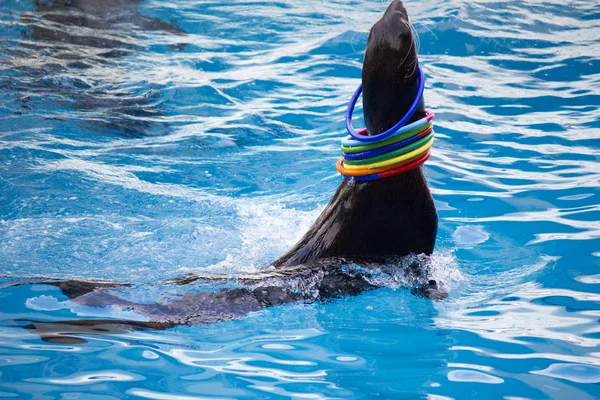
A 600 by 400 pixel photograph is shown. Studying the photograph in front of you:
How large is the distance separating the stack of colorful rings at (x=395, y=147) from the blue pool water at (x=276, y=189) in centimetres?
69

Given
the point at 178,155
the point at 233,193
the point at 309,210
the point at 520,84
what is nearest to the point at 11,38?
the point at 178,155

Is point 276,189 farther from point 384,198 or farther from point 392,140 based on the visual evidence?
point 392,140

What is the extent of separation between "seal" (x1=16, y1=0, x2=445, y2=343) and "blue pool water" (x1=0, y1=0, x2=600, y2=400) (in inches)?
3.5

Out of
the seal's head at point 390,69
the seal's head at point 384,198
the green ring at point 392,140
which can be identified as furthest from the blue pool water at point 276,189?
the seal's head at point 390,69

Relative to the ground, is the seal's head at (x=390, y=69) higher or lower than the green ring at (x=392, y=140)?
higher

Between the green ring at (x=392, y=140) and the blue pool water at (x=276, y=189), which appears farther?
the green ring at (x=392, y=140)

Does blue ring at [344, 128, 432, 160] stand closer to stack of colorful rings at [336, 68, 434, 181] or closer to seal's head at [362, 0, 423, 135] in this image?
stack of colorful rings at [336, 68, 434, 181]

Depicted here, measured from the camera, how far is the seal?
11.2ft

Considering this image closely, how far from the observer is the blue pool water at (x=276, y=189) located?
3.03 meters

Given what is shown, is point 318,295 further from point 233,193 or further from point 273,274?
point 233,193

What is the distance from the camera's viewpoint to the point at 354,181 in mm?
3729

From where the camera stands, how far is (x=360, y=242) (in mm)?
3748

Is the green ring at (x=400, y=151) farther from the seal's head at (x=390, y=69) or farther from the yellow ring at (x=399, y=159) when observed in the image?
the seal's head at (x=390, y=69)

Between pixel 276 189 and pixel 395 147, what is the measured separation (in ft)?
9.26
